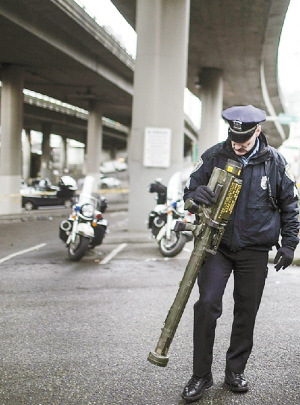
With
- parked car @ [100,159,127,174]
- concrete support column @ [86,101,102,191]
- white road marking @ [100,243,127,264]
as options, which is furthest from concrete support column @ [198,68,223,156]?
parked car @ [100,159,127,174]

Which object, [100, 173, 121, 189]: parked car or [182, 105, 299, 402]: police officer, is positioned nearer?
[182, 105, 299, 402]: police officer

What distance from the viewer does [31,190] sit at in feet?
98.5

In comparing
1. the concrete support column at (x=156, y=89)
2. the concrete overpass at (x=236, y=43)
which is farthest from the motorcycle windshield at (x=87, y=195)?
the concrete overpass at (x=236, y=43)

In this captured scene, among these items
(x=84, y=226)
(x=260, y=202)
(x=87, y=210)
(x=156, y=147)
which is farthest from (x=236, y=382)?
(x=156, y=147)

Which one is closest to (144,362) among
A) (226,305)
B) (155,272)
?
(226,305)

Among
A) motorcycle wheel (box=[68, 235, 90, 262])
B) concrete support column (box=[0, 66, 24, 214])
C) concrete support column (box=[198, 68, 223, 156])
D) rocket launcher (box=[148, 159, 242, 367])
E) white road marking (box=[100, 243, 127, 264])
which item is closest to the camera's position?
rocket launcher (box=[148, 159, 242, 367])

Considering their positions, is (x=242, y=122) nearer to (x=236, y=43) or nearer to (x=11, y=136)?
(x=236, y=43)

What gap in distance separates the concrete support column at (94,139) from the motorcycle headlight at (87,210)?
33936mm

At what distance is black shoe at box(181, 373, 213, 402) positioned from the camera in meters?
3.52

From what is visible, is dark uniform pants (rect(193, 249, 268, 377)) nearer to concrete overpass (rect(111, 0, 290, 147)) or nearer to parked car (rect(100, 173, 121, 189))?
concrete overpass (rect(111, 0, 290, 147))

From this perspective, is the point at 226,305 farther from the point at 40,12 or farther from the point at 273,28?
the point at 273,28

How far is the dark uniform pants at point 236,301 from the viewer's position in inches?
142

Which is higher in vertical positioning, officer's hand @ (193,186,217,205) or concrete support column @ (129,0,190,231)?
concrete support column @ (129,0,190,231)

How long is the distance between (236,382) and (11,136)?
81.6 ft
